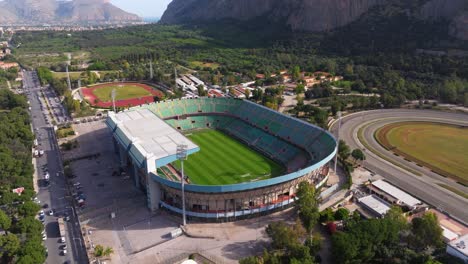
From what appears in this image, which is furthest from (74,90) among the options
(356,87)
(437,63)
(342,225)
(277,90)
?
(437,63)

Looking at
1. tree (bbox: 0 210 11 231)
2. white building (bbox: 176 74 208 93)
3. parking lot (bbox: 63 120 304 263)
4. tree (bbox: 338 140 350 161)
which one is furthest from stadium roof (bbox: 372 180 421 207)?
white building (bbox: 176 74 208 93)

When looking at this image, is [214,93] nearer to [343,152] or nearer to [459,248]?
[343,152]

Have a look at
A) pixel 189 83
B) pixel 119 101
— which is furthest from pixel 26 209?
pixel 189 83

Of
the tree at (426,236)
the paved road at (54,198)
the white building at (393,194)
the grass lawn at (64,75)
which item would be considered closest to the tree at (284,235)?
the tree at (426,236)

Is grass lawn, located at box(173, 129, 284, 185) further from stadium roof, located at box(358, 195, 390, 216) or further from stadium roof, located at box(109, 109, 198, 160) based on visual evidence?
stadium roof, located at box(358, 195, 390, 216)

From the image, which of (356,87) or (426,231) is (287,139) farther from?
(356,87)

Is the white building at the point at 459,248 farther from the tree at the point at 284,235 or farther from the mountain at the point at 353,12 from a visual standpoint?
the mountain at the point at 353,12

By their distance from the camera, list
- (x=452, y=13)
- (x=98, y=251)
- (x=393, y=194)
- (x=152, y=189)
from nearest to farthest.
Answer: (x=98, y=251), (x=152, y=189), (x=393, y=194), (x=452, y=13)
